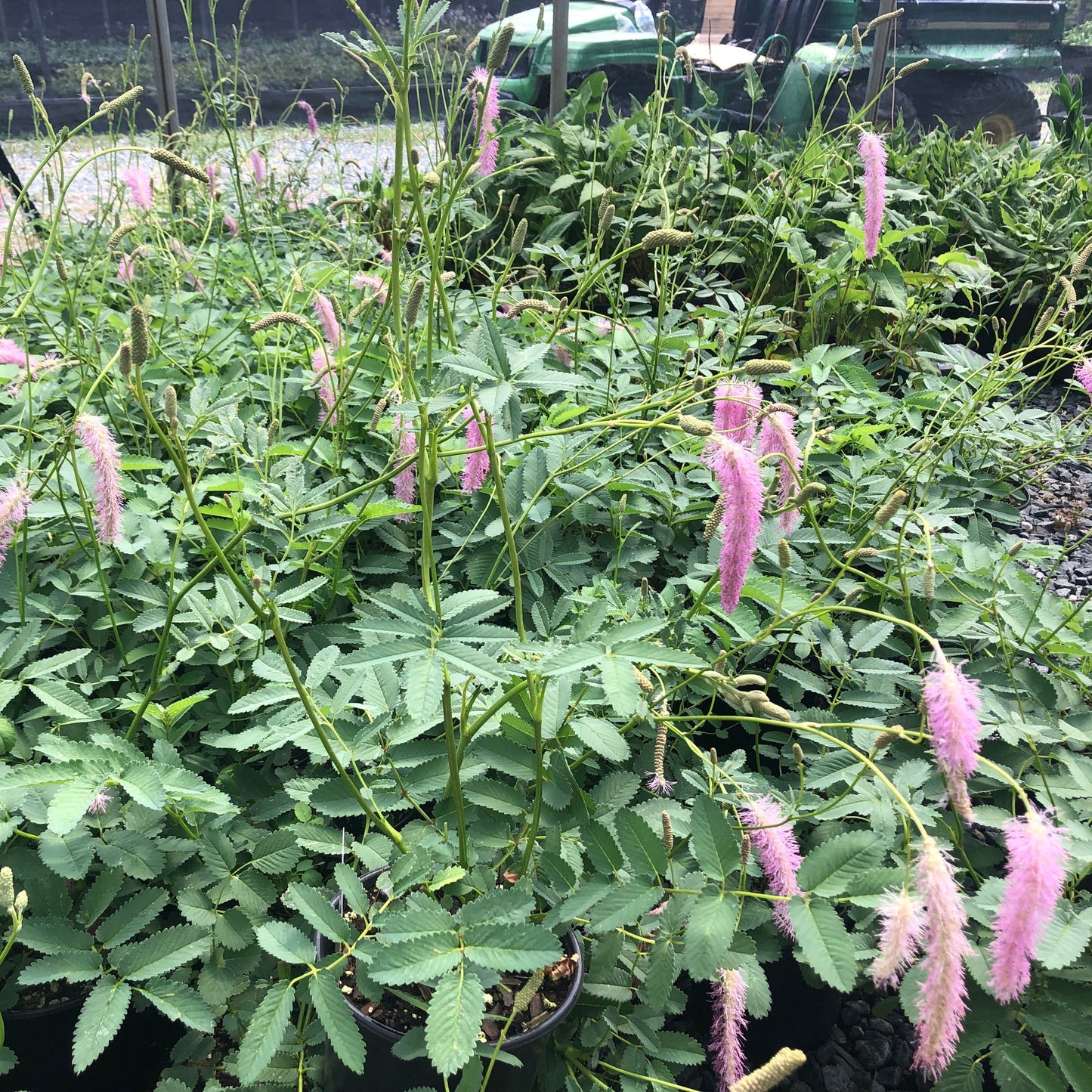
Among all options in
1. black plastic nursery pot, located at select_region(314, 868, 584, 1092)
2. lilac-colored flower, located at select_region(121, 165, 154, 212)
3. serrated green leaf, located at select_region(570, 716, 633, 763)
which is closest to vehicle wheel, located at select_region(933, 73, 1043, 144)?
lilac-colored flower, located at select_region(121, 165, 154, 212)

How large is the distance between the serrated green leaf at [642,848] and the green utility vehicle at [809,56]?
4.38 metres

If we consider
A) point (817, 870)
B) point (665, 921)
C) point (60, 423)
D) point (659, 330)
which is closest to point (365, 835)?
point (665, 921)

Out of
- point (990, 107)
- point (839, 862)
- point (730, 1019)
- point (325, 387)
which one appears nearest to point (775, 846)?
point (839, 862)

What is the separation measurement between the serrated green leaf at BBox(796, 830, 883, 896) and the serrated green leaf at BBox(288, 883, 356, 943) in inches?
19.1

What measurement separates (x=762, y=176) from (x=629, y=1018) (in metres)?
3.11

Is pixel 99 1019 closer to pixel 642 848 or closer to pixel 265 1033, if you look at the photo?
pixel 265 1033

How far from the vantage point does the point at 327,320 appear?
1658mm

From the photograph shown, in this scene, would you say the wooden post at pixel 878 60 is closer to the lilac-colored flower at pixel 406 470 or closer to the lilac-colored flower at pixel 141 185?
the lilac-colored flower at pixel 141 185

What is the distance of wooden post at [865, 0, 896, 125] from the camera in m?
5.29

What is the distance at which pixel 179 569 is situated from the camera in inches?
61.3

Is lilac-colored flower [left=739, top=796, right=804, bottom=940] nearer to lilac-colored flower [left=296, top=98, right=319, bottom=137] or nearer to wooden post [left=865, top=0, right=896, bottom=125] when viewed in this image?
lilac-colored flower [left=296, top=98, right=319, bottom=137]

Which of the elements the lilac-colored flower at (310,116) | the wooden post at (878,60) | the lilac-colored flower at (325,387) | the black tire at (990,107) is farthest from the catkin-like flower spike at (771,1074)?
the black tire at (990,107)

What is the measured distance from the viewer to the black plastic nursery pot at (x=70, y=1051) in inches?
47.4

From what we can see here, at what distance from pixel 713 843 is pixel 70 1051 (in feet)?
3.02
